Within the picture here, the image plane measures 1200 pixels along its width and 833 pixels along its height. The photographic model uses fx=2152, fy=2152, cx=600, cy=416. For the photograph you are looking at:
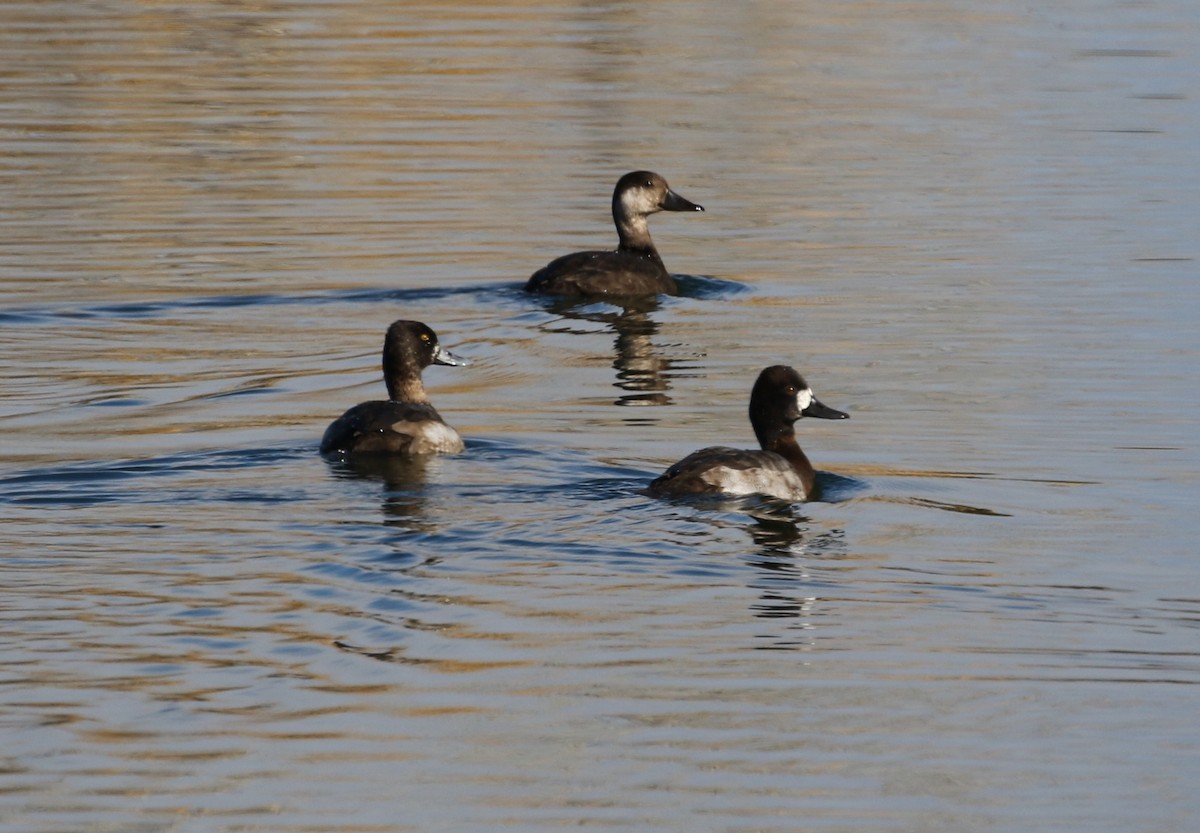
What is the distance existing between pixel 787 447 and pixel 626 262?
600cm

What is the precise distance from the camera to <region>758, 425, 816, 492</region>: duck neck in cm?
1203

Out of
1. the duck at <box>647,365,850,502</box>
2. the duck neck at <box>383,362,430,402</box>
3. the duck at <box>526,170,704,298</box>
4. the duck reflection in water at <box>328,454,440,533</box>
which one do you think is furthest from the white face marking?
the duck at <box>526,170,704,298</box>

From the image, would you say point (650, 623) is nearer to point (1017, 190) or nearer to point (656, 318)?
point (656, 318)

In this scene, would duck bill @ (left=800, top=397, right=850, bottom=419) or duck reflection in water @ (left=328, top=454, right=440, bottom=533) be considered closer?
duck reflection in water @ (left=328, top=454, right=440, bottom=533)

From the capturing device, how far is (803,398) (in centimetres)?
1227

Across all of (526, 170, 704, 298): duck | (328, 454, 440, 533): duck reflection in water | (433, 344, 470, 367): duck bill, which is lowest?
(328, 454, 440, 533): duck reflection in water

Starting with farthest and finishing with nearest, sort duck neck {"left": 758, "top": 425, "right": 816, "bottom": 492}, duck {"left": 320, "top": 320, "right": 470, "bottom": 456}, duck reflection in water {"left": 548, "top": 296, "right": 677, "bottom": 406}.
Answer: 1. duck reflection in water {"left": 548, "top": 296, "right": 677, "bottom": 406}
2. duck {"left": 320, "top": 320, "right": 470, "bottom": 456}
3. duck neck {"left": 758, "top": 425, "right": 816, "bottom": 492}

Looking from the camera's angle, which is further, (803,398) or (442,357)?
(442,357)

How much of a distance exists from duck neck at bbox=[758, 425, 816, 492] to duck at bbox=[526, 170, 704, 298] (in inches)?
211

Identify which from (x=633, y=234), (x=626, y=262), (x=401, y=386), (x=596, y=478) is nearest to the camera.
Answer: (x=596, y=478)

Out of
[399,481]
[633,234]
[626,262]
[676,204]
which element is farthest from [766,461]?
[676,204]

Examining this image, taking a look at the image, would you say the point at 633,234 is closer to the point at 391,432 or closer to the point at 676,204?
the point at 676,204

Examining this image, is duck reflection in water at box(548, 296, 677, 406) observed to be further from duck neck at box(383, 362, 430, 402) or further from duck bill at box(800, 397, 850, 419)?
duck bill at box(800, 397, 850, 419)

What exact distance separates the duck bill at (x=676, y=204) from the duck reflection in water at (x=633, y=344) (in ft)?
5.62
